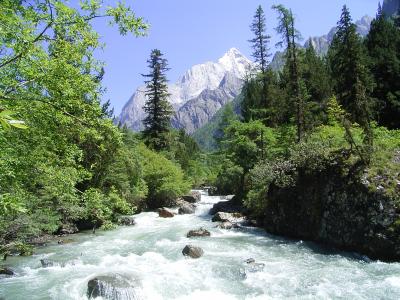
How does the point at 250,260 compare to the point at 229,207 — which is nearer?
the point at 250,260

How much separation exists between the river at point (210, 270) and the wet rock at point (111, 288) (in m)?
0.23

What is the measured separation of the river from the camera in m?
13.1

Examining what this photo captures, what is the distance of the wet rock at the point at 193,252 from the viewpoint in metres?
17.5

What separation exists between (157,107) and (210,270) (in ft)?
115

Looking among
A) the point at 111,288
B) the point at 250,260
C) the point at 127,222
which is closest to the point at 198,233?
the point at 250,260

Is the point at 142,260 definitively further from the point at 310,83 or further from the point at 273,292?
the point at 310,83

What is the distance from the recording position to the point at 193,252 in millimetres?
17609

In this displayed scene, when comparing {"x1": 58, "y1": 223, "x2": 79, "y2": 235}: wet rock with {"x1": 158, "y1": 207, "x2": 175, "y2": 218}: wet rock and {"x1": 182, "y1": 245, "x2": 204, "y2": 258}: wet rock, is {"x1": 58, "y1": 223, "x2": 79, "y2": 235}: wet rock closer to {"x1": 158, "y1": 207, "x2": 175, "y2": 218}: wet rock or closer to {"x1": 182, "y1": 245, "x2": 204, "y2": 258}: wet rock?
{"x1": 158, "y1": 207, "x2": 175, "y2": 218}: wet rock

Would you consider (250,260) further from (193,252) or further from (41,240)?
(41,240)

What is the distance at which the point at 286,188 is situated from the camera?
22.0 metres

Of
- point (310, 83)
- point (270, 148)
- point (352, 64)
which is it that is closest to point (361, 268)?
point (270, 148)

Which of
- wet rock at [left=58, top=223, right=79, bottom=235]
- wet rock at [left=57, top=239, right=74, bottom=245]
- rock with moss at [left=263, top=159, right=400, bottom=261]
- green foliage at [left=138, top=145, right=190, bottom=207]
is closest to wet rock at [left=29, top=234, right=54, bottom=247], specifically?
wet rock at [left=57, top=239, right=74, bottom=245]

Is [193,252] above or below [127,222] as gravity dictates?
below

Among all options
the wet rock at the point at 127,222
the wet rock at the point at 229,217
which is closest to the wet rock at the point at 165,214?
the wet rock at the point at 127,222
